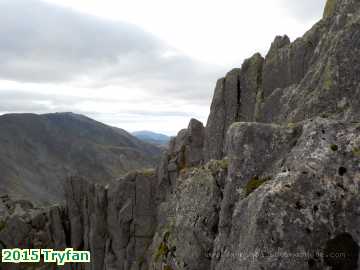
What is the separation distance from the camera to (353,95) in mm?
28516

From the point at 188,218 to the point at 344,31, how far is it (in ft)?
75.8

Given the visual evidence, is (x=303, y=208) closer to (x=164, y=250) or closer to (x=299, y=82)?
(x=164, y=250)

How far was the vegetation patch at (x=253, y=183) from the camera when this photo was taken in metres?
23.5

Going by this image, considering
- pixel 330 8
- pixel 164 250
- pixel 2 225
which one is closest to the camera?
pixel 164 250

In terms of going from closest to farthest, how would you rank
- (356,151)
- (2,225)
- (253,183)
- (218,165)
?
(356,151), (253,183), (218,165), (2,225)

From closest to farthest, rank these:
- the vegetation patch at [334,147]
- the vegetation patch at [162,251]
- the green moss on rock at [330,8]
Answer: the vegetation patch at [334,147] → the vegetation patch at [162,251] → the green moss on rock at [330,8]

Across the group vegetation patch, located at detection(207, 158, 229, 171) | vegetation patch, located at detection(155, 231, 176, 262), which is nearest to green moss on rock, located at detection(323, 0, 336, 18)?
vegetation patch, located at detection(207, 158, 229, 171)

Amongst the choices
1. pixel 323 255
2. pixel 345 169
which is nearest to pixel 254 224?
pixel 323 255

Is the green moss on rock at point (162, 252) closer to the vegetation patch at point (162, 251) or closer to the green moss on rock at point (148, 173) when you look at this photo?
the vegetation patch at point (162, 251)

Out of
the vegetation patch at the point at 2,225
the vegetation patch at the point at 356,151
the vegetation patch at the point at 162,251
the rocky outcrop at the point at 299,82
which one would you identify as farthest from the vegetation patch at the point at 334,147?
the vegetation patch at the point at 2,225

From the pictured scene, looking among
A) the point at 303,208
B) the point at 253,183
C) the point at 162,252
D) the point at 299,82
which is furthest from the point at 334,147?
the point at 299,82

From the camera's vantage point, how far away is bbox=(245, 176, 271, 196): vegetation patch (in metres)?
23.5

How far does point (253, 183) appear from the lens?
2408 cm

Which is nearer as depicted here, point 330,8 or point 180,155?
point 330,8
